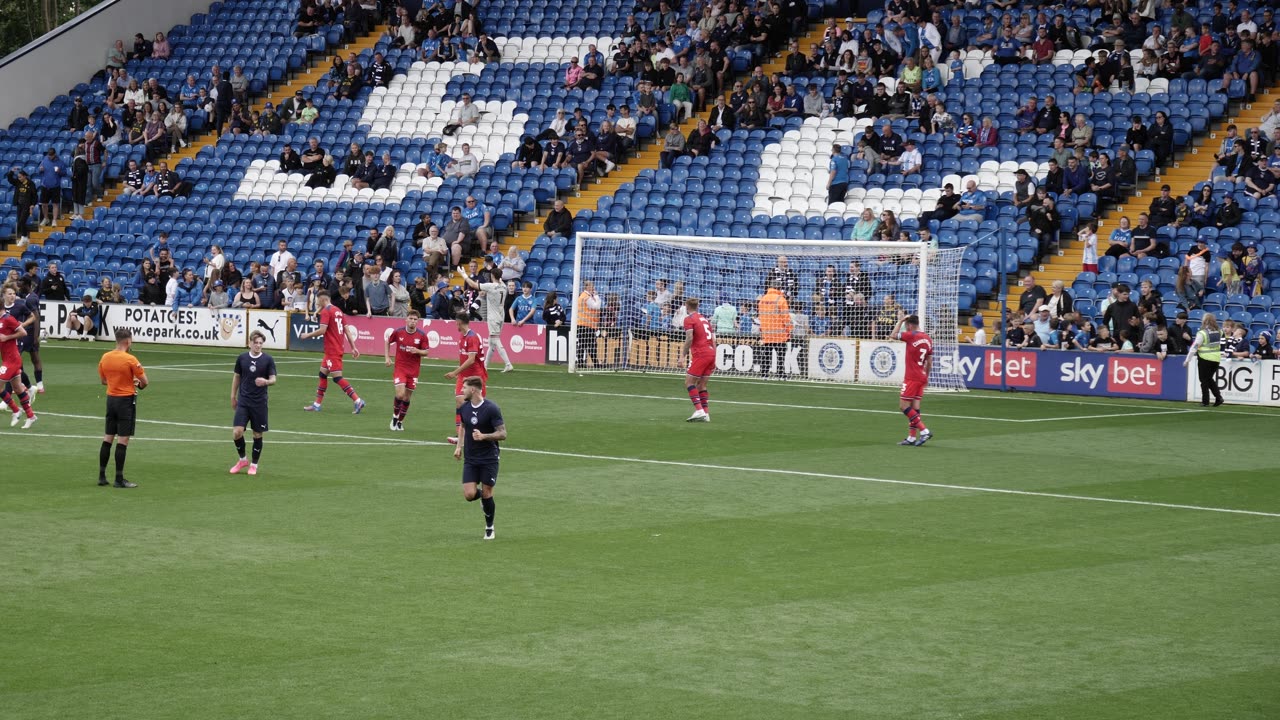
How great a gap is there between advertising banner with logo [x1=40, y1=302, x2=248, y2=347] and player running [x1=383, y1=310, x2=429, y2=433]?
16.5 m

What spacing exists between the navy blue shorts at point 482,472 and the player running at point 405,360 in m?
8.80

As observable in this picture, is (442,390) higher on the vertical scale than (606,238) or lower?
lower

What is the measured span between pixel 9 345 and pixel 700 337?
33.6 feet

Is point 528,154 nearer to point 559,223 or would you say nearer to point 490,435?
point 559,223

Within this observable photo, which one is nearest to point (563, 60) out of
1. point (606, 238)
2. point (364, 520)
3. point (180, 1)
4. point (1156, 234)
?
point (606, 238)

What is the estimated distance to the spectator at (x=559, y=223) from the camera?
127ft

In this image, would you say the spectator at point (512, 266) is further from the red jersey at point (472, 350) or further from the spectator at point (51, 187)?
the spectator at point (51, 187)

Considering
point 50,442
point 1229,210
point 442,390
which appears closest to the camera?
point 50,442

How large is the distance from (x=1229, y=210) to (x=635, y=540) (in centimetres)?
2111

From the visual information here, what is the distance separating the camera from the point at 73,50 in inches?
1989

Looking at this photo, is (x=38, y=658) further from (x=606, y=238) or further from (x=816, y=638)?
(x=606, y=238)

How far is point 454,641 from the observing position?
11.0 m

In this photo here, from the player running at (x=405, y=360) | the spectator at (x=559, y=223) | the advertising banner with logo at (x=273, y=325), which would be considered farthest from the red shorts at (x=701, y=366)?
the advertising banner with logo at (x=273, y=325)

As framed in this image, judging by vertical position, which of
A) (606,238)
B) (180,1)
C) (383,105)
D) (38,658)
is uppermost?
(180,1)
